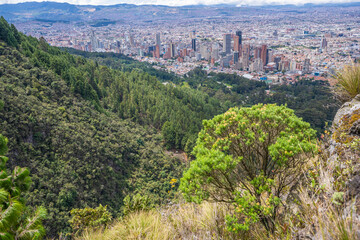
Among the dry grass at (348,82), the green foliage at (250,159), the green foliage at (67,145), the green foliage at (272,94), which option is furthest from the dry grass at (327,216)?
the green foliage at (272,94)

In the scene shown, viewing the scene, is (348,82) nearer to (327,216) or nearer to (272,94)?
(327,216)

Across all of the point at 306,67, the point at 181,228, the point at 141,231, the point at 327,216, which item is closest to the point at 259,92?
the point at 306,67

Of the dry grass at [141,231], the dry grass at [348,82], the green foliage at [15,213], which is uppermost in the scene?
the dry grass at [348,82]

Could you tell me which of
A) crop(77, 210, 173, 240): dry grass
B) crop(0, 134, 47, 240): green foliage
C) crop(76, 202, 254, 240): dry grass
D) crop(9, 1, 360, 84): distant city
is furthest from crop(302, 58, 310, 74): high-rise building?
crop(0, 134, 47, 240): green foliage

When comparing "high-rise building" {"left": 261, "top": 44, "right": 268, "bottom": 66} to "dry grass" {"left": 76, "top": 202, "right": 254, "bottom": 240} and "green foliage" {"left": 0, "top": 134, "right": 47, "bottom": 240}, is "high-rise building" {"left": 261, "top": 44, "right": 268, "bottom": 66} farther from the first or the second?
"green foliage" {"left": 0, "top": 134, "right": 47, "bottom": 240}

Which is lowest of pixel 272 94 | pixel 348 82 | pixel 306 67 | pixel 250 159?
pixel 272 94

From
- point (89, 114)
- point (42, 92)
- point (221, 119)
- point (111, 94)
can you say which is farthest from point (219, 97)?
point (221, 119)

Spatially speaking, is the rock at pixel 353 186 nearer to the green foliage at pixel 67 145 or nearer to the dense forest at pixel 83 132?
the dense forest at pixel 83 132

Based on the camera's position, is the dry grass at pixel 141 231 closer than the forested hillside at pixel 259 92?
Yes
